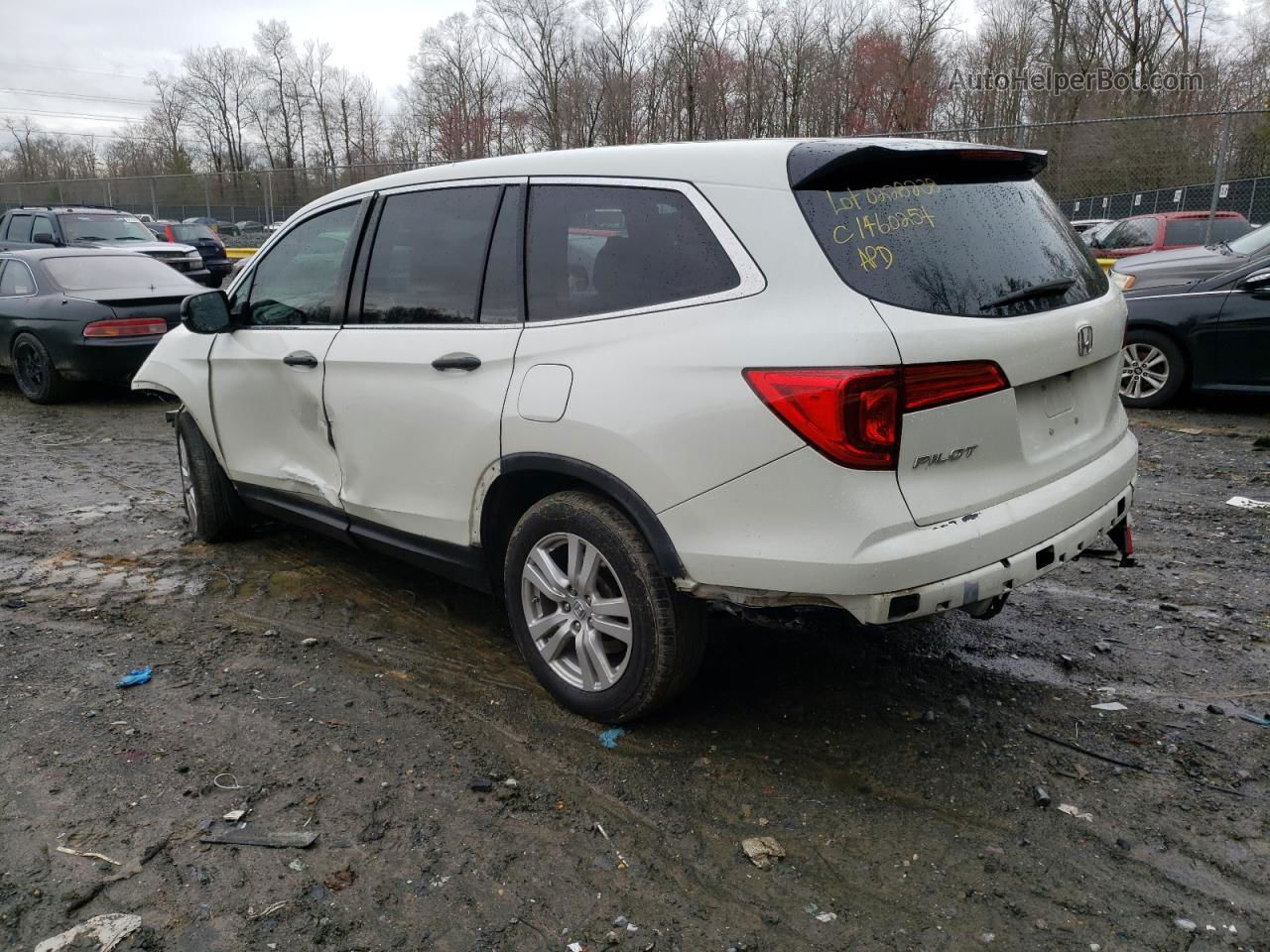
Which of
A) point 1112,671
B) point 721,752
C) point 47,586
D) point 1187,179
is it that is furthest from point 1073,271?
point 1187,179

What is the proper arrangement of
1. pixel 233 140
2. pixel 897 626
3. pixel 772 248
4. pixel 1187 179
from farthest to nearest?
1. pixel 233 140
2. pixel 1187 179
3. pixel 897 626
4. pixel 772 248

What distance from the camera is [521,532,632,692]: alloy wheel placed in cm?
307

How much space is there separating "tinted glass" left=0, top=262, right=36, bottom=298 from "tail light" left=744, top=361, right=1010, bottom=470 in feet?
32.5

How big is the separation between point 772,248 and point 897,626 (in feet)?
6.53

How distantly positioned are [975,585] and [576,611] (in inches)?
48.6

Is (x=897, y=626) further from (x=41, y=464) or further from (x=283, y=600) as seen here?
(x=41, y=464)

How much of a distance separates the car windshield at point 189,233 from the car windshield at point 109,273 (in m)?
13.1

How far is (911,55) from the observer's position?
119 feet

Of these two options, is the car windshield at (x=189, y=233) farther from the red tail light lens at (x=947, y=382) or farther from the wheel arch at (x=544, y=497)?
the red tail light lens at (x=947, y=382)

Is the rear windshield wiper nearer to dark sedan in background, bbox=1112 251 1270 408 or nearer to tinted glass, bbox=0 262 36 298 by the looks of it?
dark sedan in background, bbox=1112 251 1270 408

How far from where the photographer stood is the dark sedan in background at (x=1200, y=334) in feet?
24.6

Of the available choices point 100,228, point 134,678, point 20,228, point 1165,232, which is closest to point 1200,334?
point 1165,232

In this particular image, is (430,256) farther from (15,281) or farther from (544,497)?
(15,281)

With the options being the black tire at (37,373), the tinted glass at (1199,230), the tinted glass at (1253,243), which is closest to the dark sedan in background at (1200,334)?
the tinted glass at (1253,243)
